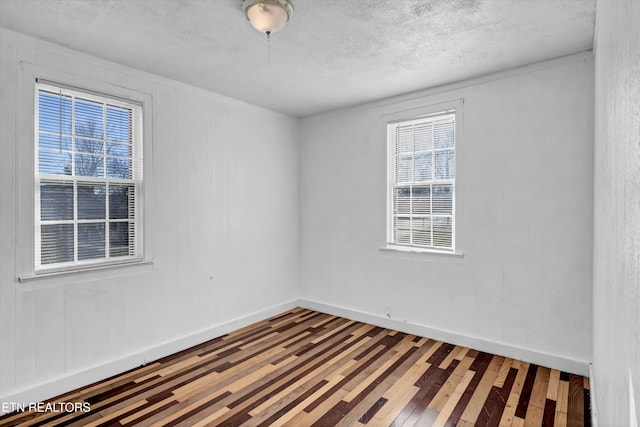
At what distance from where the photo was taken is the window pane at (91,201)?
2.95m

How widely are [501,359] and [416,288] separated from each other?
1.08 m

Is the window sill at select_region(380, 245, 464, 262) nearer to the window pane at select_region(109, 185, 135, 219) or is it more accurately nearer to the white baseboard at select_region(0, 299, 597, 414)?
the white baseboard at select_region(0, 299, 597, 414)

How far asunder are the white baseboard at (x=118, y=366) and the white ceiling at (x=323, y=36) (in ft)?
8.98

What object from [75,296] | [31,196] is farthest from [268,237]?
[31,196]

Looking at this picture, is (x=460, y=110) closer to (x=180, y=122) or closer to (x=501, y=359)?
(x=501, y=359)

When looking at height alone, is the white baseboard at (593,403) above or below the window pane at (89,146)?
below

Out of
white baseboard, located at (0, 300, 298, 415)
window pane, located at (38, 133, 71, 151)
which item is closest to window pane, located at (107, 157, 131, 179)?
window pane, located at (38, 133, 71, 151)

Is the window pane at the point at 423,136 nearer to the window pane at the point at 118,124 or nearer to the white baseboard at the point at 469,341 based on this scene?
the white baseboard at the point at 469,341

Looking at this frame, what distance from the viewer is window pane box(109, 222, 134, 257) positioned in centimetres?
317

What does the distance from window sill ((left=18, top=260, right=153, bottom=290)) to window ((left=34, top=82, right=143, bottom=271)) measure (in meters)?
0.06

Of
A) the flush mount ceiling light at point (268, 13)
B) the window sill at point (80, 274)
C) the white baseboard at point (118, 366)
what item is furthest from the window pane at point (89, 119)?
the white baseboard at point (118, 366)

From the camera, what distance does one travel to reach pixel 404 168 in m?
4.16

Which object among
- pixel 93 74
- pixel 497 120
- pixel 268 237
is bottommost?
pixel 268 237

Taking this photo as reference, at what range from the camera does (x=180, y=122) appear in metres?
3.64
